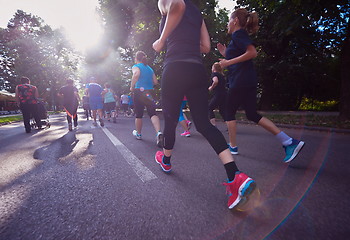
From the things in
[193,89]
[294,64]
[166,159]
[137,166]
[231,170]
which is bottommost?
[137,166]

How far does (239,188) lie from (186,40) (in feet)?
4.52

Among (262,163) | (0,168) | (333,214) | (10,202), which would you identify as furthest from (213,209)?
(0,168)

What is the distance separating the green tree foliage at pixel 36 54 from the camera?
33062 mm

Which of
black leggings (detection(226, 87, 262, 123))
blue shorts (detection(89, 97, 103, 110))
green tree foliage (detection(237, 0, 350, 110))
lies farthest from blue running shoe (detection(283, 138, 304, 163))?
green tree foliage (detection(237, 0, 350, 110))

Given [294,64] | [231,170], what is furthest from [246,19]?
[294,64]

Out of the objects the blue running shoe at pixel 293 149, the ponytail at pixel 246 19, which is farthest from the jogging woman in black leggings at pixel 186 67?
the blue running shoe at pixel 293 149

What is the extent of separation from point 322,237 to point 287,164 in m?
1.57

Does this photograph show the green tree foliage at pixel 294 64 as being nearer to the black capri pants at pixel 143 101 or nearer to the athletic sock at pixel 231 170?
the black capri pants at pixel 143 101

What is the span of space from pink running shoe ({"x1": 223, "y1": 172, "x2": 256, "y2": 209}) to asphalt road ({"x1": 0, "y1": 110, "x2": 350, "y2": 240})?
10 cm

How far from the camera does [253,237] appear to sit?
1.16 m

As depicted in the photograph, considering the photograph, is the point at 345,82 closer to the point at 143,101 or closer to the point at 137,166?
the point at 143,101

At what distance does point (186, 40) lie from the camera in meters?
1.79

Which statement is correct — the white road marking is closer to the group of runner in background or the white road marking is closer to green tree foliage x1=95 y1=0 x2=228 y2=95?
the group of runner in background

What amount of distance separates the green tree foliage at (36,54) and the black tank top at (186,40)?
39.6m
